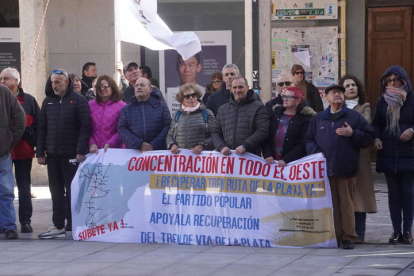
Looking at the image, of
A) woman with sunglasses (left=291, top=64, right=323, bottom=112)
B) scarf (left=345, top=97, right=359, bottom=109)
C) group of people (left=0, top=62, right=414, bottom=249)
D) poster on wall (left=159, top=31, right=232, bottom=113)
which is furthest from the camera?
poster on wall (left=159, top=31, right=232, bottom=113)

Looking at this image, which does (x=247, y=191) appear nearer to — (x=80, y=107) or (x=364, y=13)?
(x=80, y=107)

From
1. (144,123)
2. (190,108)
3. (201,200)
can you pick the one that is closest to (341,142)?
(201,200)

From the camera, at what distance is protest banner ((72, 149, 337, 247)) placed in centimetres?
927

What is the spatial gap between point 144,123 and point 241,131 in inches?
47.7

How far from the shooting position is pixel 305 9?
15.2 meters

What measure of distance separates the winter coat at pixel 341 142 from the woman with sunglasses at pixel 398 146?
0.32m

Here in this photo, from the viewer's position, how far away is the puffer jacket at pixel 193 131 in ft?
32.5

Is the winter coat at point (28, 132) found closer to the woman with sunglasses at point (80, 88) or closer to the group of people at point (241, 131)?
the group of people at point (241, 131)

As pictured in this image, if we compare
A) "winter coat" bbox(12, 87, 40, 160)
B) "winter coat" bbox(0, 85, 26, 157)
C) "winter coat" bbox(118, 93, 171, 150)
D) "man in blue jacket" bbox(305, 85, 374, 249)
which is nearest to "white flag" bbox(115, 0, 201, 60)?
"winter coat" bbox(12, 87, 40, 160)

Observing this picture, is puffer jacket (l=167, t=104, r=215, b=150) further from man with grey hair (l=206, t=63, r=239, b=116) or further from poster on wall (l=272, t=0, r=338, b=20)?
poster on wall (l=272, t=0, r=338, b=20)

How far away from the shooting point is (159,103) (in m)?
10.3

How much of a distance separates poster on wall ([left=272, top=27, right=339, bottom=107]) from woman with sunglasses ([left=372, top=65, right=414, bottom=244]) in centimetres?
554

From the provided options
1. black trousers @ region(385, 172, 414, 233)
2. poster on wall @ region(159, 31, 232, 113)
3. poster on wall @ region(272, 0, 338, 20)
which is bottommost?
black trousers @ region(385, 172, 414, 233)

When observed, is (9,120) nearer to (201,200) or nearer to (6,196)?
(6,196)
